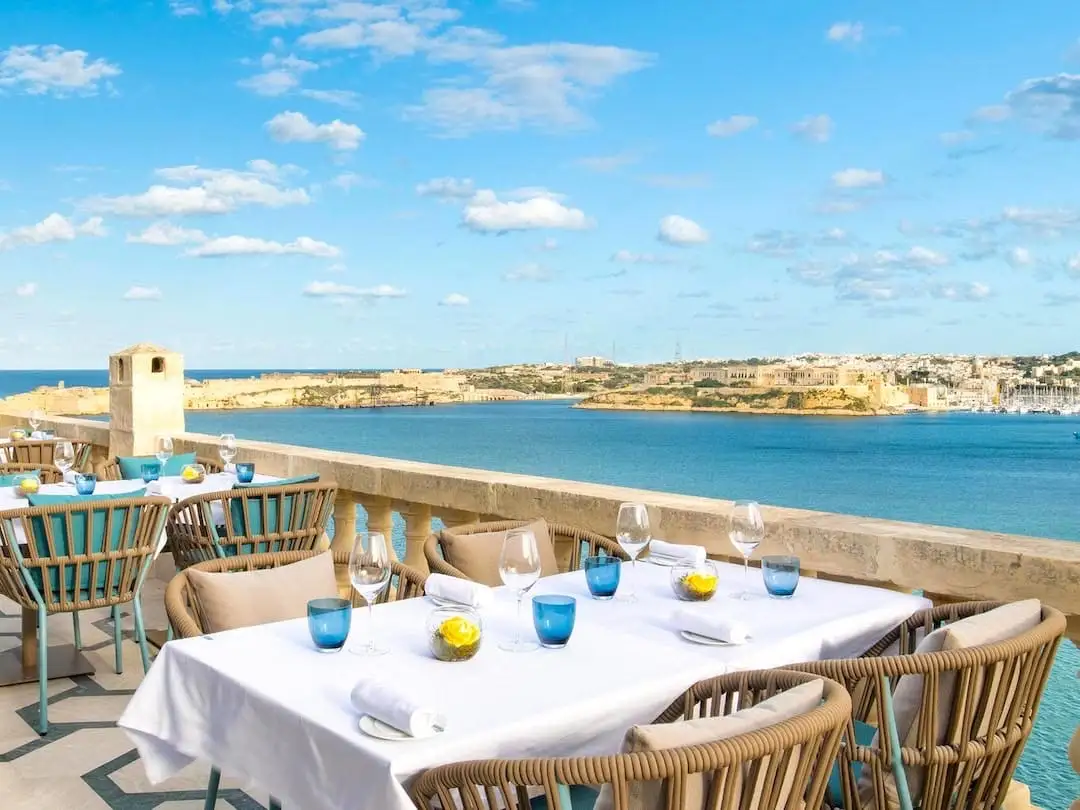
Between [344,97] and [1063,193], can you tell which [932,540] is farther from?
[1063,193]

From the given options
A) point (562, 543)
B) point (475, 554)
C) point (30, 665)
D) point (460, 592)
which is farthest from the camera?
point (30, 665)

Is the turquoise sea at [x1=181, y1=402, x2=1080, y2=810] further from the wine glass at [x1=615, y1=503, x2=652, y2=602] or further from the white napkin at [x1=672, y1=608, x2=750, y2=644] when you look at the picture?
the white napkin at [x1=672, y1=608, x2=750, y2=644]

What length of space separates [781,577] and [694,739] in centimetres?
138

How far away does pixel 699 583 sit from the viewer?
2.82 meters

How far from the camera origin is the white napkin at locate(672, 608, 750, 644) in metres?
2.37

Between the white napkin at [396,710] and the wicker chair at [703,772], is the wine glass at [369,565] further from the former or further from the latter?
the wicker chair at [703,772]

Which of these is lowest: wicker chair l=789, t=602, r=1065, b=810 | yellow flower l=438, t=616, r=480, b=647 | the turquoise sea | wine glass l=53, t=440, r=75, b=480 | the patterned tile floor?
the turquoise sea

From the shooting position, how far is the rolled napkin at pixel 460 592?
2.71 m

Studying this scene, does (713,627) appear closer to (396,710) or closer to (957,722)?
(957,722)

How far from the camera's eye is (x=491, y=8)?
158ft

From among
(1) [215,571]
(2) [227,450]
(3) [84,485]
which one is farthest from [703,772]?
(2) [227,450]

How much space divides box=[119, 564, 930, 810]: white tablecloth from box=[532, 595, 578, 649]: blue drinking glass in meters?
0.03

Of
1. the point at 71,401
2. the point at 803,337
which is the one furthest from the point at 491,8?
the point at 803,337

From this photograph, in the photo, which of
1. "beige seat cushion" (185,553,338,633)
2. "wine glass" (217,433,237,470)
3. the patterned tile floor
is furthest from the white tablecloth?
"wine glass" (217,433,237,470)
